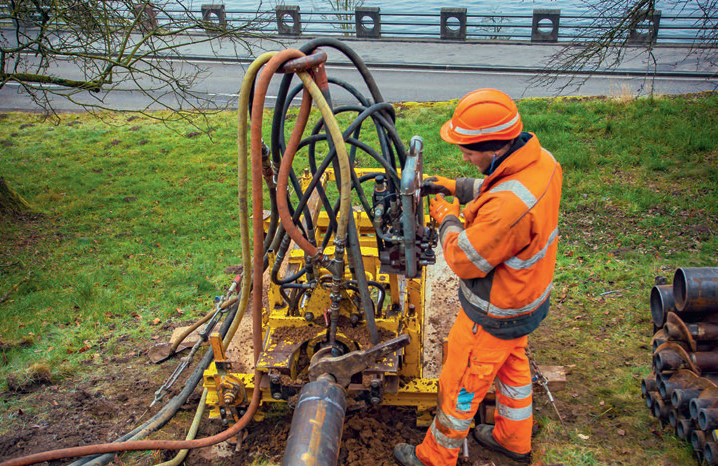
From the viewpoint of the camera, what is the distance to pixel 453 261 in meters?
3.09

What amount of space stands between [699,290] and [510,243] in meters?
1.63

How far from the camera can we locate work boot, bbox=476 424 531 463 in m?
3.66

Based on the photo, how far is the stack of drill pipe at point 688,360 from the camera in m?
3.48

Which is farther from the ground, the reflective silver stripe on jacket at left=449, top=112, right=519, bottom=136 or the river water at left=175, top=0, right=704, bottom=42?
the river water at left=175, top=0, right=704, bottom=42

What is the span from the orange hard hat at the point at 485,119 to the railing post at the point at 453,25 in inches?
604

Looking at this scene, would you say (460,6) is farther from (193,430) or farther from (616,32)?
(193,430)

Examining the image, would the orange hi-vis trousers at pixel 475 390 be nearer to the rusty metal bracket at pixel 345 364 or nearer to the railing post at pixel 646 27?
the rusty metal bracket at pixel 345 364

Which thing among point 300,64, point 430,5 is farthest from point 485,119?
point 430,5

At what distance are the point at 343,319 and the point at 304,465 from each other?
128cm

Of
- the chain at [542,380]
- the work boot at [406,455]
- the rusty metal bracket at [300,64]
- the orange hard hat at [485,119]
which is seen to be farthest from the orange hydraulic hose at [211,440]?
the chain at [542,380]

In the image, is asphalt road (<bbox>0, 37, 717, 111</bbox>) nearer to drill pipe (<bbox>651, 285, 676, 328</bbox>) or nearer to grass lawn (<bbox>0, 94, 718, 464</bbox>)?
grass lawn (<bbox>0, 94, 718, 464</bbox>)

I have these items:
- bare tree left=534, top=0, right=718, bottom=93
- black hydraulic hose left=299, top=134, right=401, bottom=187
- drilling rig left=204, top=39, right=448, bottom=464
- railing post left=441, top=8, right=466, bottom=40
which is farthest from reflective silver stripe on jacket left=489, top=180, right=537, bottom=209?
railing post left=441, top=8, right=466, bottom=40

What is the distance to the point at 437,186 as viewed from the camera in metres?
3.46

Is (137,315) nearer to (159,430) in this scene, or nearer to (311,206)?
(159,430)
